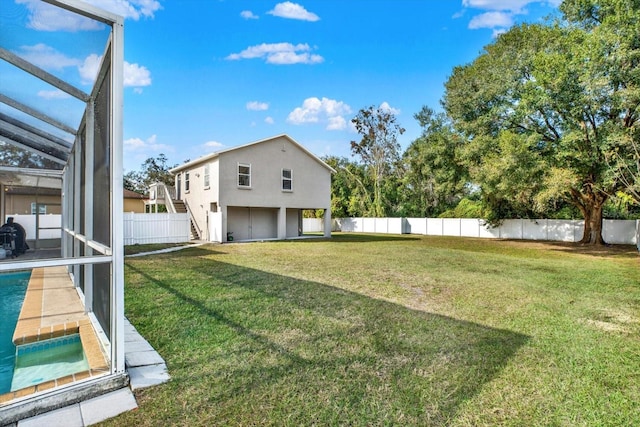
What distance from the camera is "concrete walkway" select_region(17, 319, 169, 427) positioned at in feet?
7.70

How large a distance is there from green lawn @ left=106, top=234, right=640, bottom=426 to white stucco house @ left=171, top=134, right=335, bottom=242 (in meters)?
10.1

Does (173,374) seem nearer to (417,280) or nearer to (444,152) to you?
(417,280)

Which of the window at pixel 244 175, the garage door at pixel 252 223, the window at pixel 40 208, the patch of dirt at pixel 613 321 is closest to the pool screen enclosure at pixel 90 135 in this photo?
the window at pixel 40 208

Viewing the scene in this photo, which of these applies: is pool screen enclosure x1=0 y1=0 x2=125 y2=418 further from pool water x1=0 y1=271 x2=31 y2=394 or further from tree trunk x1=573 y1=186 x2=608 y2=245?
tree trunk x1=573 y1=186 x2=608 y2=245

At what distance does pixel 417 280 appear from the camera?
306 inches

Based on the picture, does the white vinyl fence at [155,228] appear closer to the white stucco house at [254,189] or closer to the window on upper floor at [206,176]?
the white stucco house at [254,189]

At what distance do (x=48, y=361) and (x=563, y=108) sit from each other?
18.1 m

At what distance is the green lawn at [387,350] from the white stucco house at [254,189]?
1006cm

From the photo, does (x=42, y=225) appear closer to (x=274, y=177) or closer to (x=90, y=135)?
(x=90, y=135)

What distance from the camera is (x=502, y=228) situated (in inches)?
916

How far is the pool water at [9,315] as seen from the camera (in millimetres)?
3459

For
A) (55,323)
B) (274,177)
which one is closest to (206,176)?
(274,177)

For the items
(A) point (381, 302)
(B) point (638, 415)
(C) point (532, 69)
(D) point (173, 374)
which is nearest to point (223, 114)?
(C) point (532, 69)

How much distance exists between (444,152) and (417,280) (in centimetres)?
1517
